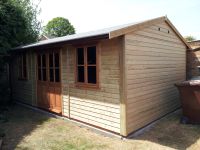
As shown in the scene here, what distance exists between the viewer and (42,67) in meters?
7.51

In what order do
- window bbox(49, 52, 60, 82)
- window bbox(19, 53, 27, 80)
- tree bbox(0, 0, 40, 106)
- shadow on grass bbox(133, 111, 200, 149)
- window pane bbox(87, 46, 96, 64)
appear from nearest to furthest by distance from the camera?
shadow on grass bbox(133, 111, 200, 149) → window pane bbox(87, 46, 96, 64) → window bbox(49, 52, 60, 82) → tree bbox(0, 0, 40, 106) → window bbox(19, 53, 27, 80)

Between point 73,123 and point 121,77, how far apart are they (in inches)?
97.2

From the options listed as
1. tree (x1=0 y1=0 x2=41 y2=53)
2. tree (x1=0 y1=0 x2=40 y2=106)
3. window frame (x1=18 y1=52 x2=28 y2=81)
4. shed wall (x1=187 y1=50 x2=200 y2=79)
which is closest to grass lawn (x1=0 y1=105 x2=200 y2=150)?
window frame (x1=18 y1=52 x2=28 y2=81)

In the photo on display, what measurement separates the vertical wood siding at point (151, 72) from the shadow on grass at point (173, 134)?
0.33 meters

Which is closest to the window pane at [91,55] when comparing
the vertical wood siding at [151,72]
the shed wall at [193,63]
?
the vertical wood siding at [151,72]

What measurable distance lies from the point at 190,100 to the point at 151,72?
1.48 metres

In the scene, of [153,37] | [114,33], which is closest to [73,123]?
[114,33]

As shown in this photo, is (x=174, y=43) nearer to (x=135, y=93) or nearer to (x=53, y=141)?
(x=135, y=93)

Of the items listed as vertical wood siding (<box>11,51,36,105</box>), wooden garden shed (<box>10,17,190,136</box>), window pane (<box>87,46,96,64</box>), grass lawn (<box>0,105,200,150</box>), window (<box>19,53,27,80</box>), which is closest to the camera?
grass lawn (<box>0,105,200,150</box>)

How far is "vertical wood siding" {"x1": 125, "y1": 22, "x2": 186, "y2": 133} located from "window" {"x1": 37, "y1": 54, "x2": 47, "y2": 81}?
12.5ft

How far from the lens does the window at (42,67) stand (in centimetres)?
740

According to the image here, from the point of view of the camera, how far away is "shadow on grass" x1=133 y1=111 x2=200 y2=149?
4613mm

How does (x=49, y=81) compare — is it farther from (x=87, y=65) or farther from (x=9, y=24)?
(x=9, y=24)

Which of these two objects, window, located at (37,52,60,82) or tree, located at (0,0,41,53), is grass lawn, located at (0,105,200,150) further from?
tree, located at (0,0,41,53)
